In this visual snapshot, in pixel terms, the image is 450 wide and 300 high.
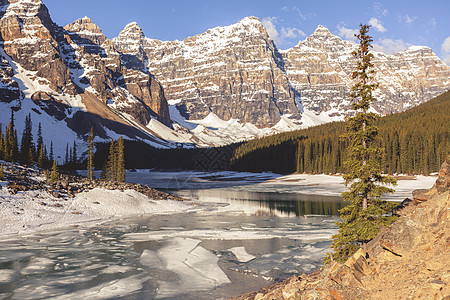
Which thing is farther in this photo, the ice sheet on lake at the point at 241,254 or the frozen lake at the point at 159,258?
the ice sheet on lake at the point at 241,254

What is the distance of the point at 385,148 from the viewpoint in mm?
60562

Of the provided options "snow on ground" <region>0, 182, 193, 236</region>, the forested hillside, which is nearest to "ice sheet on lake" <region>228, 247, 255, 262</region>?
"snow on ground" <region>0, 182, 193, 236</region>

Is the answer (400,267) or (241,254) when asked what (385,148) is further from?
(400,267)

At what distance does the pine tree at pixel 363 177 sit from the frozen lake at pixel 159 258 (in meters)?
2.87

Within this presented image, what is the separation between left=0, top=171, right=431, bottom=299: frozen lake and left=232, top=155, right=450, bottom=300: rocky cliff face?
15.8 ft

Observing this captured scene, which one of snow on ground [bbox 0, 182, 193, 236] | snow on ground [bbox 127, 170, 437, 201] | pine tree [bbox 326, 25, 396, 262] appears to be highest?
Answer: pine tree [bbox 326, 25, 396, 262]

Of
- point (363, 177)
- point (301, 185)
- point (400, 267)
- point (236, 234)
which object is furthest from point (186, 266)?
point (301, 185)

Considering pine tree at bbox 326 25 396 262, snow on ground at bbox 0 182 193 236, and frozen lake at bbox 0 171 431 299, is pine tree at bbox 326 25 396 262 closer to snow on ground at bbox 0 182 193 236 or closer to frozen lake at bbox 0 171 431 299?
frozen lake at bbox 0 171 431 299

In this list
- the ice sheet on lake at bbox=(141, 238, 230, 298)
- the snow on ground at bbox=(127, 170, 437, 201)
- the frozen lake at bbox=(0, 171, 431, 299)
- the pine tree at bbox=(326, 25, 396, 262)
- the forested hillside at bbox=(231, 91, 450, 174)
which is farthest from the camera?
the forested hillside at bbox=(231, 91, 450, 174)

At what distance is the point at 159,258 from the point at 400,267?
12.5m

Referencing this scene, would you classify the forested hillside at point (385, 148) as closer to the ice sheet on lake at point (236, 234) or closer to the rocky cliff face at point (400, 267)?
the ice sheet on lake at point (236, 234)

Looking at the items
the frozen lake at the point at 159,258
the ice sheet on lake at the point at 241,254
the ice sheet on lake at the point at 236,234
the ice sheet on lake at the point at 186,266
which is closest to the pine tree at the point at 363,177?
the frozen lake at the point at 159,258

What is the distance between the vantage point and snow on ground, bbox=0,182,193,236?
1028 inches

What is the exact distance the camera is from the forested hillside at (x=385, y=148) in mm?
86938
